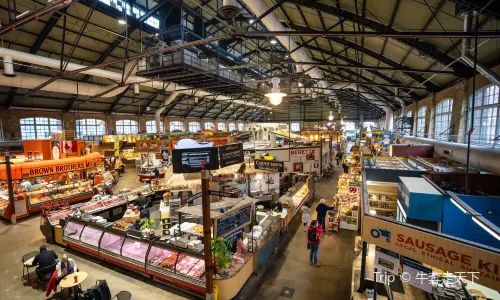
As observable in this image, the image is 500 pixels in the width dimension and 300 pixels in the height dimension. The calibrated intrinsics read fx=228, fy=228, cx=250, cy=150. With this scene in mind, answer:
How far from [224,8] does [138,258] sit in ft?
20.8

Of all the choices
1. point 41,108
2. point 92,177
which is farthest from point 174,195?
point 41,108

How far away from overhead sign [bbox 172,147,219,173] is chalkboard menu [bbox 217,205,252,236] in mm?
1609

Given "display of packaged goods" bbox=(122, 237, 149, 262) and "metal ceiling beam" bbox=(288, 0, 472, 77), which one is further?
"metal ceiling beam" bbox=(288, 0, 472, 77)

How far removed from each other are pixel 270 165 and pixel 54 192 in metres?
11.3

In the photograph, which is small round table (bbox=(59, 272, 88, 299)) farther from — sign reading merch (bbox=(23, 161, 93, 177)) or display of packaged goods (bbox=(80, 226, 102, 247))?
sign reading merch (bbox=(23, 161, 93, 177))

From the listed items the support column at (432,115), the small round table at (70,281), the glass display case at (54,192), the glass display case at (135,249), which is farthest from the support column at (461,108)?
the glass display case at (54,192)

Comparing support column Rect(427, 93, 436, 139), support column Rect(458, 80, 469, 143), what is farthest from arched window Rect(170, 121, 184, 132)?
support column Rect(458, 80, 469, 143)

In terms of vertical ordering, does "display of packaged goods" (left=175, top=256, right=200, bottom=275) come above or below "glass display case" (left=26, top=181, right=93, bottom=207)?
below

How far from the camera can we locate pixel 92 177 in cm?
1501

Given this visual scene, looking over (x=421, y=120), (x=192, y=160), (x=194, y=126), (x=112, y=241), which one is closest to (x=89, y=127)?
(x=194, y=126)

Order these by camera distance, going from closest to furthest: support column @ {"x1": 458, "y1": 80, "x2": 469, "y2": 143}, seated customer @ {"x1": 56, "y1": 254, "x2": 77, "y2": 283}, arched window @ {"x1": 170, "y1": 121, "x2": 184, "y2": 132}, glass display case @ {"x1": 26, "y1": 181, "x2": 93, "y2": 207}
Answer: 1. seated customer @ {"x1": 56, "y1": 254, "x2": 77, "y2": 283}
2. support column @ {"x1": 458, "y1": 80, "x2": 469, "y2": 143}
3. glass display case @ {"x1": 26, "y1": 181, "x2": 93, "y2": 207}
4. arched window @ {"x1": 170, "y1": 121, "x2": 184, "y2": 132}

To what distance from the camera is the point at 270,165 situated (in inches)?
311

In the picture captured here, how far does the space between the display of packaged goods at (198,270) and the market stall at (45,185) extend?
794 centimetres

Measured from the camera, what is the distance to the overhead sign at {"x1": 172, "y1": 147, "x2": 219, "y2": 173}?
174 inches
